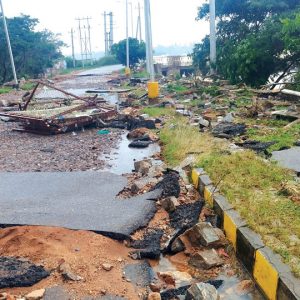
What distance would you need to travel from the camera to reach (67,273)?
133 inches

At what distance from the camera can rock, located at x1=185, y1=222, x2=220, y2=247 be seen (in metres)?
3.92

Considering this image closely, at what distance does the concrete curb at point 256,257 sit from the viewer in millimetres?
2887

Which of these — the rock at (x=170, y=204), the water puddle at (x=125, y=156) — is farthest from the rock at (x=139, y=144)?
the rock at (x=170, y=204)

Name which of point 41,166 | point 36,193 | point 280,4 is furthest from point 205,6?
point 36,193

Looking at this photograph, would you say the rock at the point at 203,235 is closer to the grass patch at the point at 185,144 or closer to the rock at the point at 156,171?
the rock at the point at 156,171

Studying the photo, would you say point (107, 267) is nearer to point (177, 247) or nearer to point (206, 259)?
point (177, 247)

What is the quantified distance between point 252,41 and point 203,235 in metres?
15.6

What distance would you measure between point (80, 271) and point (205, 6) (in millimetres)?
24690

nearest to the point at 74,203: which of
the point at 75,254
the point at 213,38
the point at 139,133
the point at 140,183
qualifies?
the point at 140,183

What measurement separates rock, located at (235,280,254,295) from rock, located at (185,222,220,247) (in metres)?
0.59

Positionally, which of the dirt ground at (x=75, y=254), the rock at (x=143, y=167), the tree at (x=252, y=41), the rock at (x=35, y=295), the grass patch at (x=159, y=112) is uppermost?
the tree at (x=252, y=41)

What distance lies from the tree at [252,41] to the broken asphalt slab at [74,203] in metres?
11.5

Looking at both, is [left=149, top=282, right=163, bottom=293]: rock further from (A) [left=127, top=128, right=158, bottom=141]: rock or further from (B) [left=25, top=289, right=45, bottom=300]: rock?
(A) [left=127, top=128, right=158, bottom=141]: rock

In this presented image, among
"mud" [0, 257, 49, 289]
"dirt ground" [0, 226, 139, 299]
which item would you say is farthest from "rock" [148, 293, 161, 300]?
"mud" [0, 257, 49, 289]
